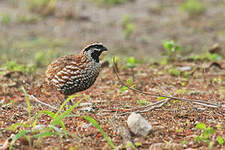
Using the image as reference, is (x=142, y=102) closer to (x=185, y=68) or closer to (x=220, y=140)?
(x=220, y=140)

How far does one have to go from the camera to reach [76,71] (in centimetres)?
631

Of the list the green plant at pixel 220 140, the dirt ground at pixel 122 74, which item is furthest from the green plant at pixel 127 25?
the green plant at pixel 220 140

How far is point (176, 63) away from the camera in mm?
9336

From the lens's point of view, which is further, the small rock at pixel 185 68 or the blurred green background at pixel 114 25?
the blurred green background at pixel 114 25

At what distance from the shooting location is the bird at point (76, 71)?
630cm

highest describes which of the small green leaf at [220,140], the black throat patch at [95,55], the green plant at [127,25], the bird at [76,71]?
the green plant at [127,25]

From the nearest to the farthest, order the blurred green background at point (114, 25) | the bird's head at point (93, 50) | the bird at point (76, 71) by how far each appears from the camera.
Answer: the bird at point (76, 71) → the bird's head at point (93, 50) → the blurred green background at point (114, 25)

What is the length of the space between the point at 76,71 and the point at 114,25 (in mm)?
8762

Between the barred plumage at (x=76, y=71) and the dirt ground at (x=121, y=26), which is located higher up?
the dirt ground at (x=121, y=26)

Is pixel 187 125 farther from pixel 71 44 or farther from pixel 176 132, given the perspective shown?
pixel 71 44

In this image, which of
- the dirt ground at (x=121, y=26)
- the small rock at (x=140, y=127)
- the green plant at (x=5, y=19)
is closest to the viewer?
the small rock at (x=140, y=127)

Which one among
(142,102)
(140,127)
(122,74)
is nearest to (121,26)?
(122,74)

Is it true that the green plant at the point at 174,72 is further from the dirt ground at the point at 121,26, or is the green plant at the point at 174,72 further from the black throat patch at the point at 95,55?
the dirt ground at the point at 121,26

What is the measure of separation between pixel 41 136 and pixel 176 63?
5698 millimetres
